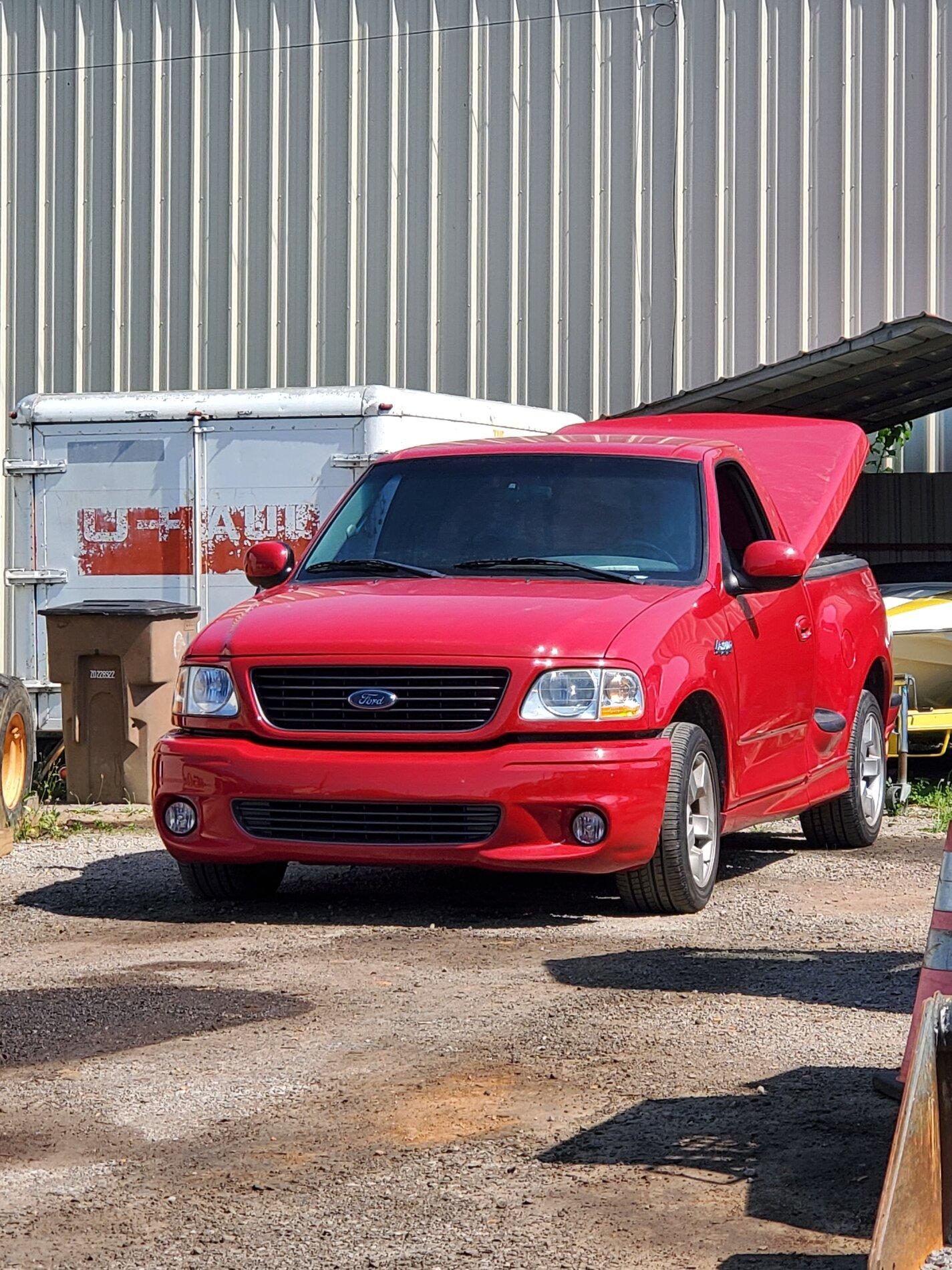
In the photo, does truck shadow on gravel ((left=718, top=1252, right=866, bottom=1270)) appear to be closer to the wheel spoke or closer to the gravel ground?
the gravel ground

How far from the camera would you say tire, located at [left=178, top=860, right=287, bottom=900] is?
313 inches

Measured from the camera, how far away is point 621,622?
744 centimetres

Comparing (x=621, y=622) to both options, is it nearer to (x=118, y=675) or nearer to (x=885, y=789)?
(x=885, y=789)

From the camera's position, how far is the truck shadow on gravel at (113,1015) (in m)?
5.46

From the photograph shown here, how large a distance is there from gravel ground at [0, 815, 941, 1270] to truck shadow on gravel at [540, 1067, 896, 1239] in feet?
0.03

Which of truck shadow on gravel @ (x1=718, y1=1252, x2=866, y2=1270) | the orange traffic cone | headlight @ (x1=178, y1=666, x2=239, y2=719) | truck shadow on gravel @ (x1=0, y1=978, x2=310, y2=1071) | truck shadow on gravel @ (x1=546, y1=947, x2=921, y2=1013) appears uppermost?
headlight @ (x1=178, y1=666, x2=239, y2=719)

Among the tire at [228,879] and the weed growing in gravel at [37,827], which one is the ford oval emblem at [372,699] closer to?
the tire at [228,879]

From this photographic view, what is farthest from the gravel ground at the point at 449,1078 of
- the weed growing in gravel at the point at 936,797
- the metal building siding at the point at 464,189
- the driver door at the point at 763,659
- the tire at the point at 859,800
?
the metal building siding at the point at 464,189

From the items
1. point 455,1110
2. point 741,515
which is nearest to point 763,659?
point 741,515

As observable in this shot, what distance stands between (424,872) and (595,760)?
1.95 meters

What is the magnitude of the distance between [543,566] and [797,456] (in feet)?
7.84

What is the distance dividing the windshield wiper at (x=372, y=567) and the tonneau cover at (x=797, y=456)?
5.19 ft

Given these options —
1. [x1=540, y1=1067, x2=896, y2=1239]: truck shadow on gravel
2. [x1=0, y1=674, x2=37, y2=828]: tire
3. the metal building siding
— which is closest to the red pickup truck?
[x1=0, y1=674, x2=37, y2=828]: tire

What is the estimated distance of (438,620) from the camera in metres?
7.49
